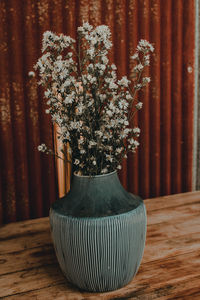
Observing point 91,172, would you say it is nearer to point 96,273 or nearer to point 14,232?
point 96,273

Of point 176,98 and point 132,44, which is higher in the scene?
point 132,44

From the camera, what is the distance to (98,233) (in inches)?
38.7

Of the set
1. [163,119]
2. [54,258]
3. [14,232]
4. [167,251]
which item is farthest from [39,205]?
[163,119]

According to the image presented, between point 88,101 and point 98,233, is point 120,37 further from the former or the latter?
point 98,233

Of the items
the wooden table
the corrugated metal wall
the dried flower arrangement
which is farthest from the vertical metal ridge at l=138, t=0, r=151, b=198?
the dried flower arrangement

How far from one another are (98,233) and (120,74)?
126 cm

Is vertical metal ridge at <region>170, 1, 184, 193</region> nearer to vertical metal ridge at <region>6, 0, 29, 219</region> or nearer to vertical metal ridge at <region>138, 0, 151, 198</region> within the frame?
vertical metal ridge at <region>138, 0, 151, 198</region>

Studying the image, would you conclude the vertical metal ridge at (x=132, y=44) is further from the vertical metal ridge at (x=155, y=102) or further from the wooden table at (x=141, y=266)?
the wooden table at (x=141, y=266)

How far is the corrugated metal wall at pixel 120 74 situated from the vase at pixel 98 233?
792 millimetres

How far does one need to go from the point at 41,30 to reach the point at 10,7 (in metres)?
0.20

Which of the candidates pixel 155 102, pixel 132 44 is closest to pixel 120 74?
pixel 132 44

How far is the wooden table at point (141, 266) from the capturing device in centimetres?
110

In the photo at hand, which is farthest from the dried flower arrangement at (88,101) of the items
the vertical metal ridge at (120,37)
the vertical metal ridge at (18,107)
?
the vertical metal ridge at (120,37)

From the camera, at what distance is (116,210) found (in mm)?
1024
